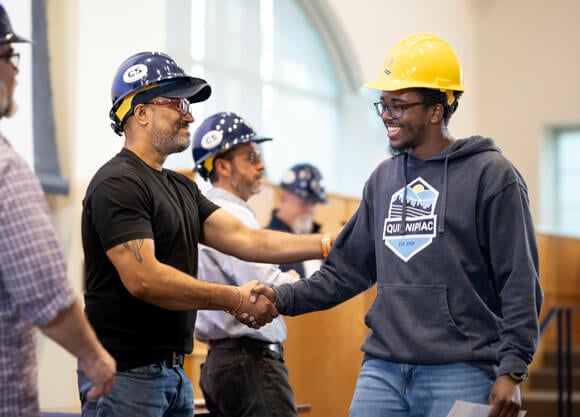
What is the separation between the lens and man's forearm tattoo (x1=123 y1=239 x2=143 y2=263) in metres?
3.11

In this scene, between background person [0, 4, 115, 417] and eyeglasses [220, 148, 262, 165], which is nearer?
background person [0, 4, 115, 417]

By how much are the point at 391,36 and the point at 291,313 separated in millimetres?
10274

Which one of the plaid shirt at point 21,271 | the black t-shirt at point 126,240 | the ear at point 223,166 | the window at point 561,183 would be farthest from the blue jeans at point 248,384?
the window at point 561,183

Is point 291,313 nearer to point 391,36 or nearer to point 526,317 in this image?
point 526,317

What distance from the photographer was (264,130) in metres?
12.3

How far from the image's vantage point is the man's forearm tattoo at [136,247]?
10.2ft

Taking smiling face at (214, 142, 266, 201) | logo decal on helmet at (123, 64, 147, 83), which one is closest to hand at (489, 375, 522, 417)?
logo decal on helmet at (123, 64, 147, 83)

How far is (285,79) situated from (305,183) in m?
5.97

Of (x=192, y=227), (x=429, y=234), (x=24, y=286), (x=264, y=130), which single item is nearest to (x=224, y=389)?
(x=192, y=227)

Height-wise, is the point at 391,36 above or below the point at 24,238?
above

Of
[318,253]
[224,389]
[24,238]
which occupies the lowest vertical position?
[224,389]

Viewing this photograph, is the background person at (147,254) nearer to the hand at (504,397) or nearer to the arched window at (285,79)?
the hand at (504,397)

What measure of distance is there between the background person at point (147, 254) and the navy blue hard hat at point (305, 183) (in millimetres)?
3495

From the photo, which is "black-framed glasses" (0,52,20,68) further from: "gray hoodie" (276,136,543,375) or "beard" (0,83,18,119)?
"gray hoodie" (276,136,543,375)
